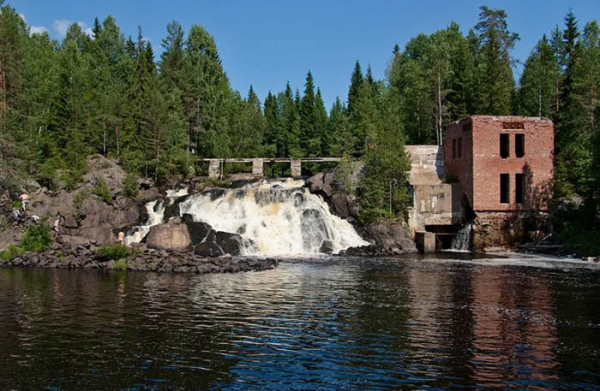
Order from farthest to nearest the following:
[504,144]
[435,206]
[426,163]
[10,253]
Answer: [426,163], [504,144], [435,206], [10,253]

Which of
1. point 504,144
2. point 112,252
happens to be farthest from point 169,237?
point 504,144

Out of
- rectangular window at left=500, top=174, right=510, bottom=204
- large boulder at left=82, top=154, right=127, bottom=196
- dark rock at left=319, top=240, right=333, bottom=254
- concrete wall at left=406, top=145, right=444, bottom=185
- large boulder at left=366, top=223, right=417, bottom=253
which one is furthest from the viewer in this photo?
concrete wall at left=406, top=145, right=444, bottom=185

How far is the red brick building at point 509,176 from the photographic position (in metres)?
45.1

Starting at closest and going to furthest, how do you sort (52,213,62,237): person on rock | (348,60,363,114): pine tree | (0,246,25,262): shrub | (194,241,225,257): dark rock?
(0,246,25,262): shrub, (194,241,225,257): dark rock, (52,213,62,237): person on rock, (348,60,363,114): pine tree

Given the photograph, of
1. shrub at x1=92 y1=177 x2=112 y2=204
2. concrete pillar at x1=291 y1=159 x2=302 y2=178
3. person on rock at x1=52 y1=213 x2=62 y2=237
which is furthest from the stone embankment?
concrete pillar at x1=291 y1=159 x2=302 y2=178

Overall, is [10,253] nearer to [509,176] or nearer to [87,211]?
[87,211]

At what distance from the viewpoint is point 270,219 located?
43.7m

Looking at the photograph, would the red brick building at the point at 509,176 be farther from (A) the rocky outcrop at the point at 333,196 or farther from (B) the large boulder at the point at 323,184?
(B) the large boulder at the point at 323,184

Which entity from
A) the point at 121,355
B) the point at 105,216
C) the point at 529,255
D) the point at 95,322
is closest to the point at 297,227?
the point at 105,216

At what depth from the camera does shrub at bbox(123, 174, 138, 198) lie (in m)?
47.9

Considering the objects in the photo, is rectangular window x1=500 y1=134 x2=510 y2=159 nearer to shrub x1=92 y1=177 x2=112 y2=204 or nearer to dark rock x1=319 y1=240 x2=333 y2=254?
dark rock x1=319 y1=240 x2=333 y2=254

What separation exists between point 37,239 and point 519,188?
37.6m

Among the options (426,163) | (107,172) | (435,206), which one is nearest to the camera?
(435,206)

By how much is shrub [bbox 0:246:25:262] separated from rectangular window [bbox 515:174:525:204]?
124 ft
